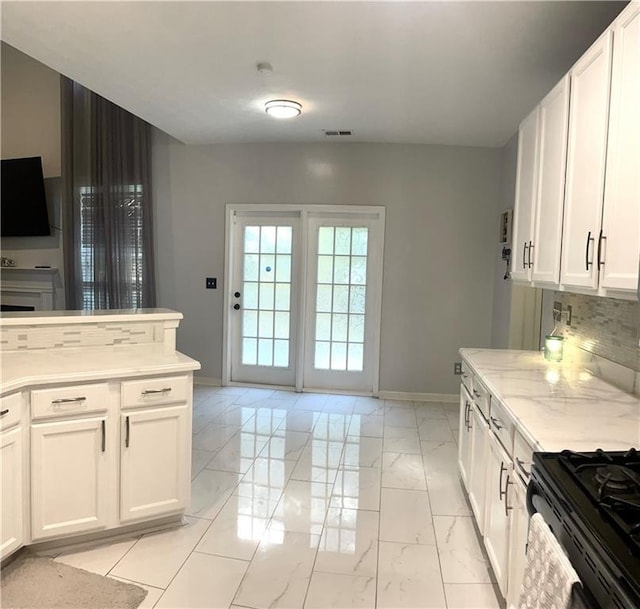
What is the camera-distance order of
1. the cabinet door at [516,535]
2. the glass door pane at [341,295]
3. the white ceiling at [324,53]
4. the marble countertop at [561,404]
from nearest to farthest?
the marble countertop at [561,404]
the cabinet door at [516,535]
the white ceiling at [324,53]
the glass door pane at [341,295]

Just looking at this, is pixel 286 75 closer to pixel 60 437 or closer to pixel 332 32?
pixel 332 32

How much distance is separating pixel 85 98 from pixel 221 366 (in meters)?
3.29

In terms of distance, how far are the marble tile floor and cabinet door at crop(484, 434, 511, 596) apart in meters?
0.20

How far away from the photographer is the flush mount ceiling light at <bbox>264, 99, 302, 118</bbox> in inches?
137

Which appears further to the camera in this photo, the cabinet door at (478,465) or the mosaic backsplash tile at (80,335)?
the mosaic backsplash tile at (80,335)

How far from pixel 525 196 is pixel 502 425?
1445 mm

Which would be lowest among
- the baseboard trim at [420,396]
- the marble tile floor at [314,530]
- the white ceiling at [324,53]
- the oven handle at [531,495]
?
the marble tile floor at [314,530]

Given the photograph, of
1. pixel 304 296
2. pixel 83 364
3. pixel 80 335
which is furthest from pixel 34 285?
pixel 83 364

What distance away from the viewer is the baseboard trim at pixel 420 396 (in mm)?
4691

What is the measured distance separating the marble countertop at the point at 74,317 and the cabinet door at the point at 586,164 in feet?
6.86

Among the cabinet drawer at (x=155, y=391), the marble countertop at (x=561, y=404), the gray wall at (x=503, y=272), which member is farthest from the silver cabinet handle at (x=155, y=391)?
the gray wall at (x=503, y=272)

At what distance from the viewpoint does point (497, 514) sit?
6.11 ft

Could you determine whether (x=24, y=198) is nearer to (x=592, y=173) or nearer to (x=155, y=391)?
(x=155, y=391)

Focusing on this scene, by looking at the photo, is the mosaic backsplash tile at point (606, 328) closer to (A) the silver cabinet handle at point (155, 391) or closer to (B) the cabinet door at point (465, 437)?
(B) the cabinet door at point (465, 437)
